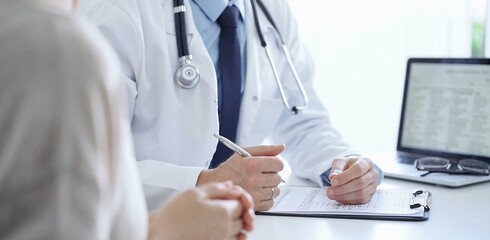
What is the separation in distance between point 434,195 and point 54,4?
1.05 meters

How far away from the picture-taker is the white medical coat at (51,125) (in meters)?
0.48

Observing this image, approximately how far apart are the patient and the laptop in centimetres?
117

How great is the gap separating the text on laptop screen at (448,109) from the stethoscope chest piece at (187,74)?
0.70 metres

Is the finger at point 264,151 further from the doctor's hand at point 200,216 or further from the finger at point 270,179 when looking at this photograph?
the doctor's hand at point 200,216

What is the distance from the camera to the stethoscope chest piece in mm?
1374

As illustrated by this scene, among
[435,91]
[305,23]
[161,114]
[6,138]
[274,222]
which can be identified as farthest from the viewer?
[305,23]

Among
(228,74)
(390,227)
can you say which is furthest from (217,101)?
(390,227)

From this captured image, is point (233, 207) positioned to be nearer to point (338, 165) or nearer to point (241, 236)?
point (241, 236)

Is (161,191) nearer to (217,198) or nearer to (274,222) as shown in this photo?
(274,222)

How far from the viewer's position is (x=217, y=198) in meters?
0.72

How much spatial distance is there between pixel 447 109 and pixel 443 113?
1 centimetres

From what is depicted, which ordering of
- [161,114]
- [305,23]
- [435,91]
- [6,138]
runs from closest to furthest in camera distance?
[6,138] < [161,114] < [435,91] < [305,23]

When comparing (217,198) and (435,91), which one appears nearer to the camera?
(217,198)

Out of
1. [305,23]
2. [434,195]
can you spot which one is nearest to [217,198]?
[434,195]
